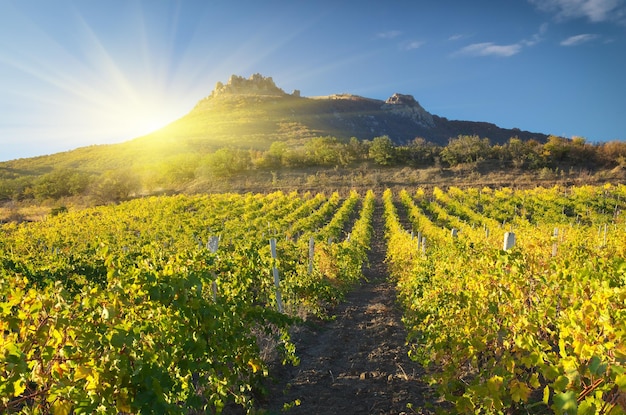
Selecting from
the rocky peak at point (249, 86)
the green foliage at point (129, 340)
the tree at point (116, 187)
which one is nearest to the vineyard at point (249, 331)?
the green foliage at point (129, 340)

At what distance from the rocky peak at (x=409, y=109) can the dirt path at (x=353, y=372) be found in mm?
128435

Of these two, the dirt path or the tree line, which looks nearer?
the dirt path

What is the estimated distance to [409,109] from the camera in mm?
135125

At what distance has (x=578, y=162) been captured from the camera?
148 ft

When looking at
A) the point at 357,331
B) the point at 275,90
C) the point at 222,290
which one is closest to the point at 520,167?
the point at 357,331

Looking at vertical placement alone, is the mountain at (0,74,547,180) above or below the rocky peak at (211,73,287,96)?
below

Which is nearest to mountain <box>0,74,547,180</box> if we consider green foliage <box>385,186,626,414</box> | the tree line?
the tree line

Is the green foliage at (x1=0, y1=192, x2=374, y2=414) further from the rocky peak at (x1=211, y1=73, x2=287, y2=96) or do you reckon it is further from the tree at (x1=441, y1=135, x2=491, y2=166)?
the rocky peak at (x1=211, y1=73, x2=287, y2=96)

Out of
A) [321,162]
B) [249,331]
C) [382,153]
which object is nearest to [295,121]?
[321,162]

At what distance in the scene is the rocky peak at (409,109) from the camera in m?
131

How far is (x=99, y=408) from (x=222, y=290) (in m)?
2.33

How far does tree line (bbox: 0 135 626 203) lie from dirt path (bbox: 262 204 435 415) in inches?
1532

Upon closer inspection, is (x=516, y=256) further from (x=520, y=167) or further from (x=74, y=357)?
(x=520, y=167)

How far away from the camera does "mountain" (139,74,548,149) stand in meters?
88.3
